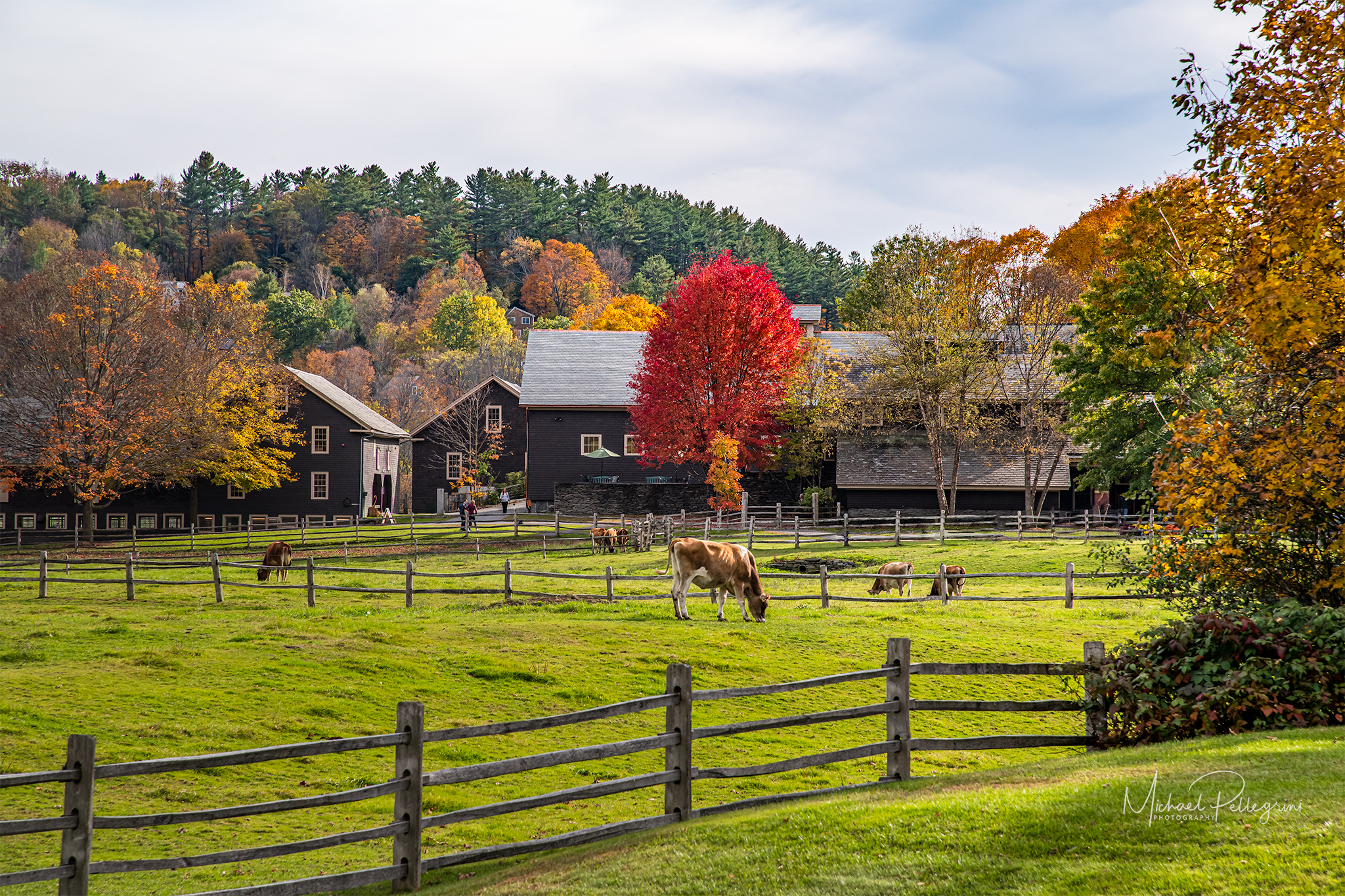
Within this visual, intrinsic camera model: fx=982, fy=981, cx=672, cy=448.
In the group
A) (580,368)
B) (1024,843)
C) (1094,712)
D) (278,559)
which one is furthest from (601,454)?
(1024,843)

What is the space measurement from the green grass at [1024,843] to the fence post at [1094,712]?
138 centimetres

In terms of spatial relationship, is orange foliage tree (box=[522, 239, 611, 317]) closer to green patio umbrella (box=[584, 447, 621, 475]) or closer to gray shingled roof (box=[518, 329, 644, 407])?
gray shingled roof (box=[518, 329, 644, 407])

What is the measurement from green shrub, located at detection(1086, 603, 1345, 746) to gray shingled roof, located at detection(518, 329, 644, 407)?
4351 cm

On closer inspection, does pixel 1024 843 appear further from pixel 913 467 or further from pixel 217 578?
pixel 913 467

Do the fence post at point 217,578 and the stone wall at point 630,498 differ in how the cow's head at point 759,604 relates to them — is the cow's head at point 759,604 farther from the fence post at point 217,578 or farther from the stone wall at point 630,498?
the stone wall at point 630,498

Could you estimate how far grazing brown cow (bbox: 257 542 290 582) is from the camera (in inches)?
1078

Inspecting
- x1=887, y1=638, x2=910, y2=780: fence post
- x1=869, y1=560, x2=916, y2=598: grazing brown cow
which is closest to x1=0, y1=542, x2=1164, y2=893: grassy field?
x1=869, y1=560, x2=916, y2=598: grazing brown cow

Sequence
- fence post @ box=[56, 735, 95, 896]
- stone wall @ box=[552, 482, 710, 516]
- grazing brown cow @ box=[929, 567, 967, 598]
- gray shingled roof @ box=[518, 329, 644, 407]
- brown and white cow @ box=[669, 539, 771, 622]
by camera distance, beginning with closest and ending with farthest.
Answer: fence post @ box=[56, 735, 95, 896] → brown and white cow @ box=[669, 539, 771, 622] → grazing brown cow @ box=[929, 567, 967, 598] → stone wall @ box=[552, 482, 710, 516] → gray shingled roof @ box=[518, 329, 644, 407]

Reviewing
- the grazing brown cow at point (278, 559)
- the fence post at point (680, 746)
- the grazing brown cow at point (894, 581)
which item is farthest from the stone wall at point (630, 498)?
the fence post at point (680, 746)

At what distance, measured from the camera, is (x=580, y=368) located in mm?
56562

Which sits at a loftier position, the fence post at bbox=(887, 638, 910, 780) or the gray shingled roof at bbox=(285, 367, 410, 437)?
the gray shingled roof at bbox=(285, 367, 410, 437)

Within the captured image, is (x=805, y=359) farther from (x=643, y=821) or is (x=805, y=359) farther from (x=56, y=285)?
(x=643, y=821)

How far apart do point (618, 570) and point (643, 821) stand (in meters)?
21.3

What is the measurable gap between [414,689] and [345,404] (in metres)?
44.7
